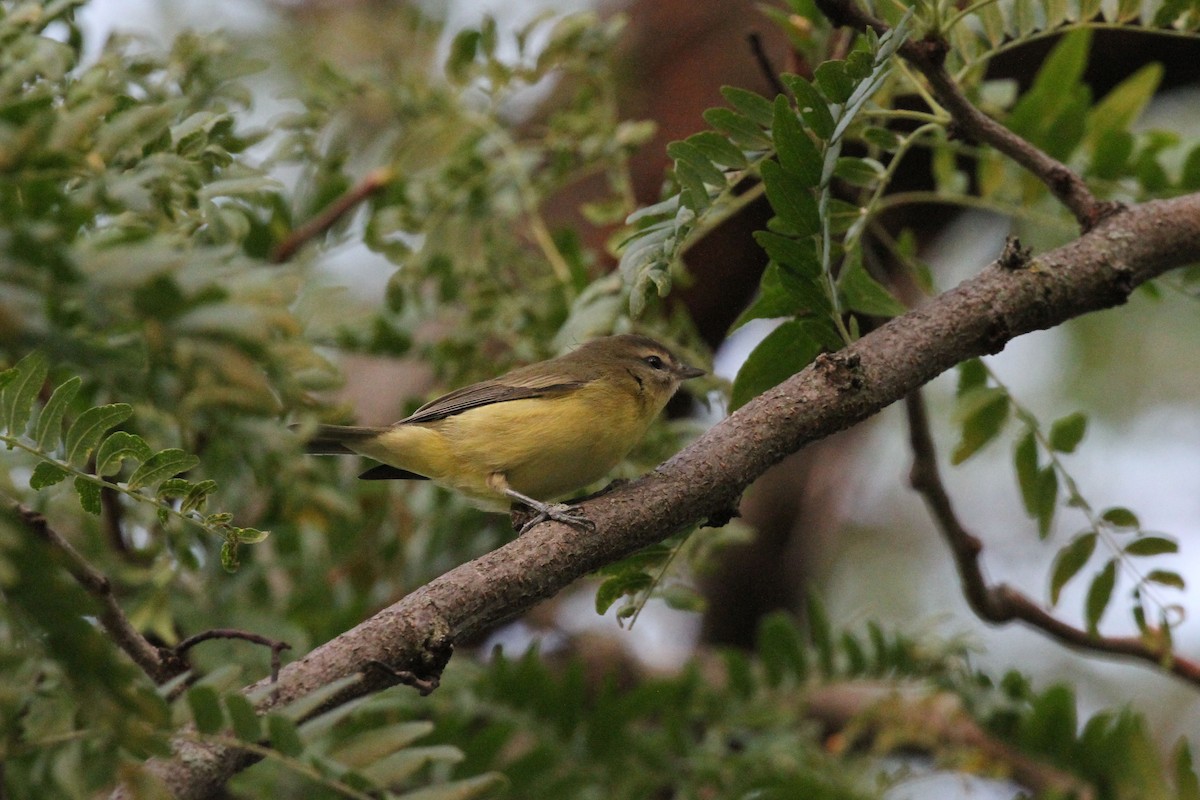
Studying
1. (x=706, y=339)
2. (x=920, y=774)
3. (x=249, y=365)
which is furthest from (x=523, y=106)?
(x=249, y=365)

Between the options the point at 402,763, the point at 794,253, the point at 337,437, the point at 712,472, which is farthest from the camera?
the point at 337,437

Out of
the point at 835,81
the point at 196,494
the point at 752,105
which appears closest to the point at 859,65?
the point at 835,81

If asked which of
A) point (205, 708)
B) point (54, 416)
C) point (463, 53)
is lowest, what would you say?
point (205, 708)

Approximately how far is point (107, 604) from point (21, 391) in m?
0.44

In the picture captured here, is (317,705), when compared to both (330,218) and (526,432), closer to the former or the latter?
(526,432)

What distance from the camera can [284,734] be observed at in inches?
70.6

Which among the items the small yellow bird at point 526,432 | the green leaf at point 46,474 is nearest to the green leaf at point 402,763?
the green leaf at point 46,474

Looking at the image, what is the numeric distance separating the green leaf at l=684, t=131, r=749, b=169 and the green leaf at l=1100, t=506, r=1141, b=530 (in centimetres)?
145

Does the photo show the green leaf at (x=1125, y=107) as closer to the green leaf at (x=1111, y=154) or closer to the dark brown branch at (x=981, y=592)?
the green leaf at (x=1111, y=154)

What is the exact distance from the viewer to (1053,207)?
14.3ft

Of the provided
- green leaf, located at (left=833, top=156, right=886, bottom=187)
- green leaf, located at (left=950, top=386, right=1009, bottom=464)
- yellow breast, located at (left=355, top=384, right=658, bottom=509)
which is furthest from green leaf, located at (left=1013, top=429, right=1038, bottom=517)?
yellow breast, located at (left=355, top=384, right=658, bottom=509)

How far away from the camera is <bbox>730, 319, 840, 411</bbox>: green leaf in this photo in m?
2.80

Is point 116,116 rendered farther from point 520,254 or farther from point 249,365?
point 520,254

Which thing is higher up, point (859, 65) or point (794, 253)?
point (859, 65)
